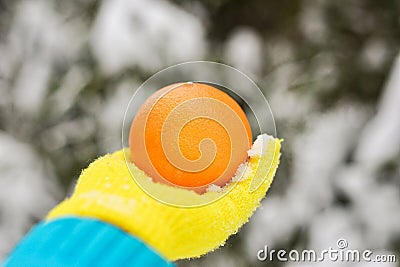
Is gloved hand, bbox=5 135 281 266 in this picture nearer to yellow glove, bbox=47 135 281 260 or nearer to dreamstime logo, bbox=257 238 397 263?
yellow glove, bbox=47 135 281 260

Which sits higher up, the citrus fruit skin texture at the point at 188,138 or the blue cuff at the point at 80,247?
the citrus fruit skin texture at the point at 188,138

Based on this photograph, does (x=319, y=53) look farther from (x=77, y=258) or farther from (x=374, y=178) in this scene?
(x=77, y=258)

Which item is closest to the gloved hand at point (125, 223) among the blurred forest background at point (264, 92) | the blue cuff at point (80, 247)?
the blue cuff at point (80, 247)

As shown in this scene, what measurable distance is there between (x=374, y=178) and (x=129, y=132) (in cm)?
99

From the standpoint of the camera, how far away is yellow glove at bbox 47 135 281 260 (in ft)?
1.06

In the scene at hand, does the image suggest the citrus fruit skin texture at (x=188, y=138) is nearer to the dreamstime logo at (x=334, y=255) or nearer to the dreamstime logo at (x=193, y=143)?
the dreamstime logo at (x=193, y=143)

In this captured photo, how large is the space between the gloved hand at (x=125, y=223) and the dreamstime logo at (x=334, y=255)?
2.91 feet

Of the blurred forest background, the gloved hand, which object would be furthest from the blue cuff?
the blurred forest background

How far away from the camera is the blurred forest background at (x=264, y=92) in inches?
50.0

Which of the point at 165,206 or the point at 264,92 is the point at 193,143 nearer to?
the point at 165,206

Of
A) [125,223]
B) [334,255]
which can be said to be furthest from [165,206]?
[334,255]

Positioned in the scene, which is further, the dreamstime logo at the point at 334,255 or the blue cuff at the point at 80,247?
the dreamstime logo at the point at 334,255

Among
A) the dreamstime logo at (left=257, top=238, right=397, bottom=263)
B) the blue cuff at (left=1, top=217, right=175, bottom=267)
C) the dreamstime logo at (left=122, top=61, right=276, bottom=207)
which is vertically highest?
the dreamstime logo at (left=257, top=238, right=397, bottom=263)

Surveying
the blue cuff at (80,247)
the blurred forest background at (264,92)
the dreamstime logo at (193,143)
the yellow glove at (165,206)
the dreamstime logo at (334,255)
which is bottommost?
the blue cuff at (80,247)
